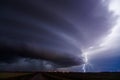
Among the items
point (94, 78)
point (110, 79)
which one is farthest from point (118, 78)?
point (94, 78)

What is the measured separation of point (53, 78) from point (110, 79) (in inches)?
226

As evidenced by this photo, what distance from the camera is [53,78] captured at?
46.4 ft

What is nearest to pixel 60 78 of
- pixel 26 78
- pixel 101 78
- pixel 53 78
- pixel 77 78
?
pixel 53 78

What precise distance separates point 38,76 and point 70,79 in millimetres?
2843

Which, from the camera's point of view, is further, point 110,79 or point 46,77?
point 110,79

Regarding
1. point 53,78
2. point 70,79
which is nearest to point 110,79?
point 70,79

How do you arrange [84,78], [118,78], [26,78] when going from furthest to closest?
[118,78], [84,78], [26,78]

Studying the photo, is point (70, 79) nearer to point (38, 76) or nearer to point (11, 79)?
point (38, 76)

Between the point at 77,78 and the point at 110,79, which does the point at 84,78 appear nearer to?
the point at 77,78

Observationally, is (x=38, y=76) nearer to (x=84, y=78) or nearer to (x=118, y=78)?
(x=84, y=78)

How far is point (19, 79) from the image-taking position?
14203mm

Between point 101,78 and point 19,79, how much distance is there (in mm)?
7805

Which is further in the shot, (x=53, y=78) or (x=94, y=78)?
(x=94, y=78)

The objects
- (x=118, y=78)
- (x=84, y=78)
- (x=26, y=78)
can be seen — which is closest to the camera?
(x=26, y=78)
